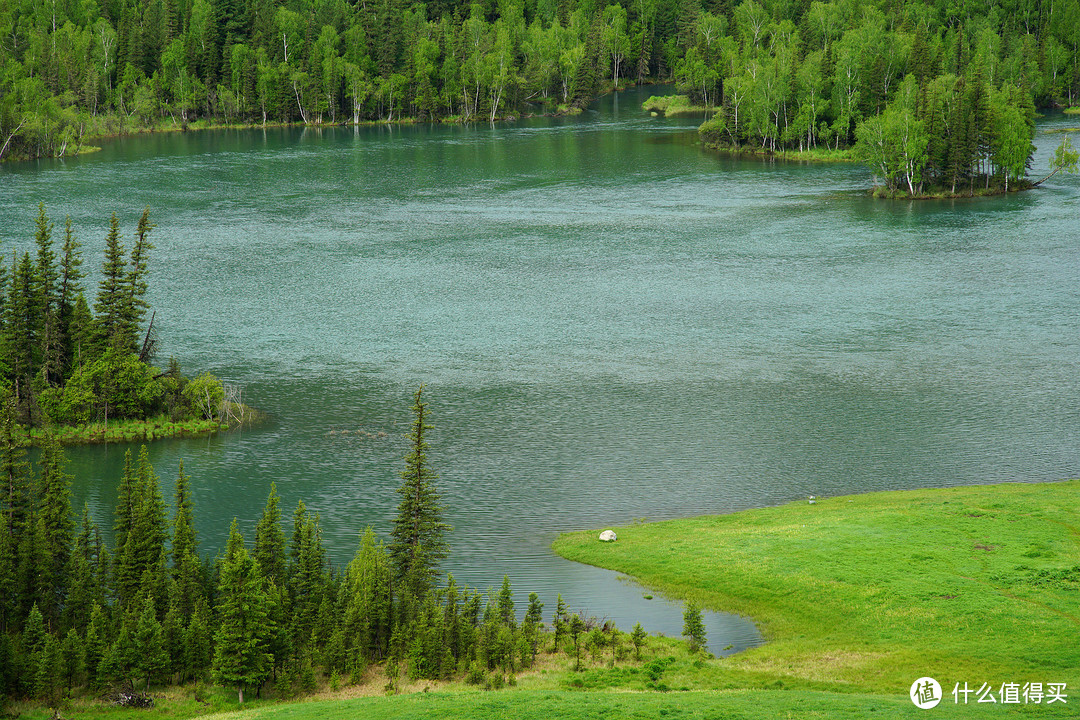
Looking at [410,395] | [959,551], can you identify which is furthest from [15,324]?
[959,551]

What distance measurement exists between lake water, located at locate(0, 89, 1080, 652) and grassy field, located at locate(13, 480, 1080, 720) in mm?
2335

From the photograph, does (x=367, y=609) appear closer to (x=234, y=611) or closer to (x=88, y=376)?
(x=234, y=611)

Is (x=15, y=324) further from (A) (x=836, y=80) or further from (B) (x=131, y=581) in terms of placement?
(A) (x=836, y=80)

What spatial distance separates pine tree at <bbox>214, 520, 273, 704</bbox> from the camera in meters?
34.2

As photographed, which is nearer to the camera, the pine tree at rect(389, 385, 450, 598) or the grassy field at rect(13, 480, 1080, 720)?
the grassy field at rect(13, 480, 1080, 720)

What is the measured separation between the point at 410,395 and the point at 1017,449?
33.9m

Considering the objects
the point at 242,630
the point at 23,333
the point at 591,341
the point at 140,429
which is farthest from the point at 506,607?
the point at 591,341

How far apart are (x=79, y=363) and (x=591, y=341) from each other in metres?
32.9

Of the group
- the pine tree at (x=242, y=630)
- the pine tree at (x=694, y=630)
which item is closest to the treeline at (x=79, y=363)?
the pine tree at (x=242, y=630)

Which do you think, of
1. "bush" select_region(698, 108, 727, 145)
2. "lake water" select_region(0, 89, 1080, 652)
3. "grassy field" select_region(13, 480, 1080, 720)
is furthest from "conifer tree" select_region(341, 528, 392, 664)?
"bush" select_region(698, 108, 727, 145)

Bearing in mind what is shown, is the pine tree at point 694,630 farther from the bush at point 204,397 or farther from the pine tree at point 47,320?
the pine tree at point 47,320

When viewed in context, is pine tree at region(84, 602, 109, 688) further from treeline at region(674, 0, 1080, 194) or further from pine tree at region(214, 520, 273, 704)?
treeline at region(674, 0, 1080, 194)

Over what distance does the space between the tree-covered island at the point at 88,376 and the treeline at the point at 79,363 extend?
0.18ft

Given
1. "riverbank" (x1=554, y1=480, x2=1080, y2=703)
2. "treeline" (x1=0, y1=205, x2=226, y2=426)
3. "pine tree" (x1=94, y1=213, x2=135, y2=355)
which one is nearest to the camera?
"riverbank" (x1=554, y1=480, x2=1080, y2=703)
